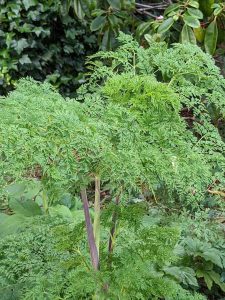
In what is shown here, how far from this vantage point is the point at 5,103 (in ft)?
4.92

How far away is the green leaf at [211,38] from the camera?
343 centimetres

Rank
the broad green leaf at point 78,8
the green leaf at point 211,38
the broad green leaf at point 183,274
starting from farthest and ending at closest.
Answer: the broad green leaf at point 78,8 → the green leaf at point 211,38 → the broad green leaf at point 183,274

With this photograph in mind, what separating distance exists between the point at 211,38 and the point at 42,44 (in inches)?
94.7

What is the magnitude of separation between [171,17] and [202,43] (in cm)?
37

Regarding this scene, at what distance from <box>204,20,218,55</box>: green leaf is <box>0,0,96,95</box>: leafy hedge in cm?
195

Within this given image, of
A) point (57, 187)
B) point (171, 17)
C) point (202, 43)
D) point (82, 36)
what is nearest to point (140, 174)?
point (57, 187)

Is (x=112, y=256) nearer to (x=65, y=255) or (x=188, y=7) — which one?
(x=65, y=255)

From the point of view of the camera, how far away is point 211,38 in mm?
3436

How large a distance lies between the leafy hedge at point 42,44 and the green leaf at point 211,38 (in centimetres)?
195

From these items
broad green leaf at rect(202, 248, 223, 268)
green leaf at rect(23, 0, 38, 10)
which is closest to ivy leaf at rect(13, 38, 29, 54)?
green leaf at rect(23, 0, 38, 10)

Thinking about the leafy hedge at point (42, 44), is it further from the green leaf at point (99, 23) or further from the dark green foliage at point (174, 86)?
the dark green foliage at point (174, 86)

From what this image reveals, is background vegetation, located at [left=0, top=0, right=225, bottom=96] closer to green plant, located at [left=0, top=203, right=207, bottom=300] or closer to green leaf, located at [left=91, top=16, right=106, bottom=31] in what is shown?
green leaf, located at [left=91, top=16, right=106, bottom=31]

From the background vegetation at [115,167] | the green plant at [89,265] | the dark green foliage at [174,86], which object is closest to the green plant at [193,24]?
the background vegetation at [115,167]

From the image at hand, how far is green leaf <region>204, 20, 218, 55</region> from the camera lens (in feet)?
11.2
